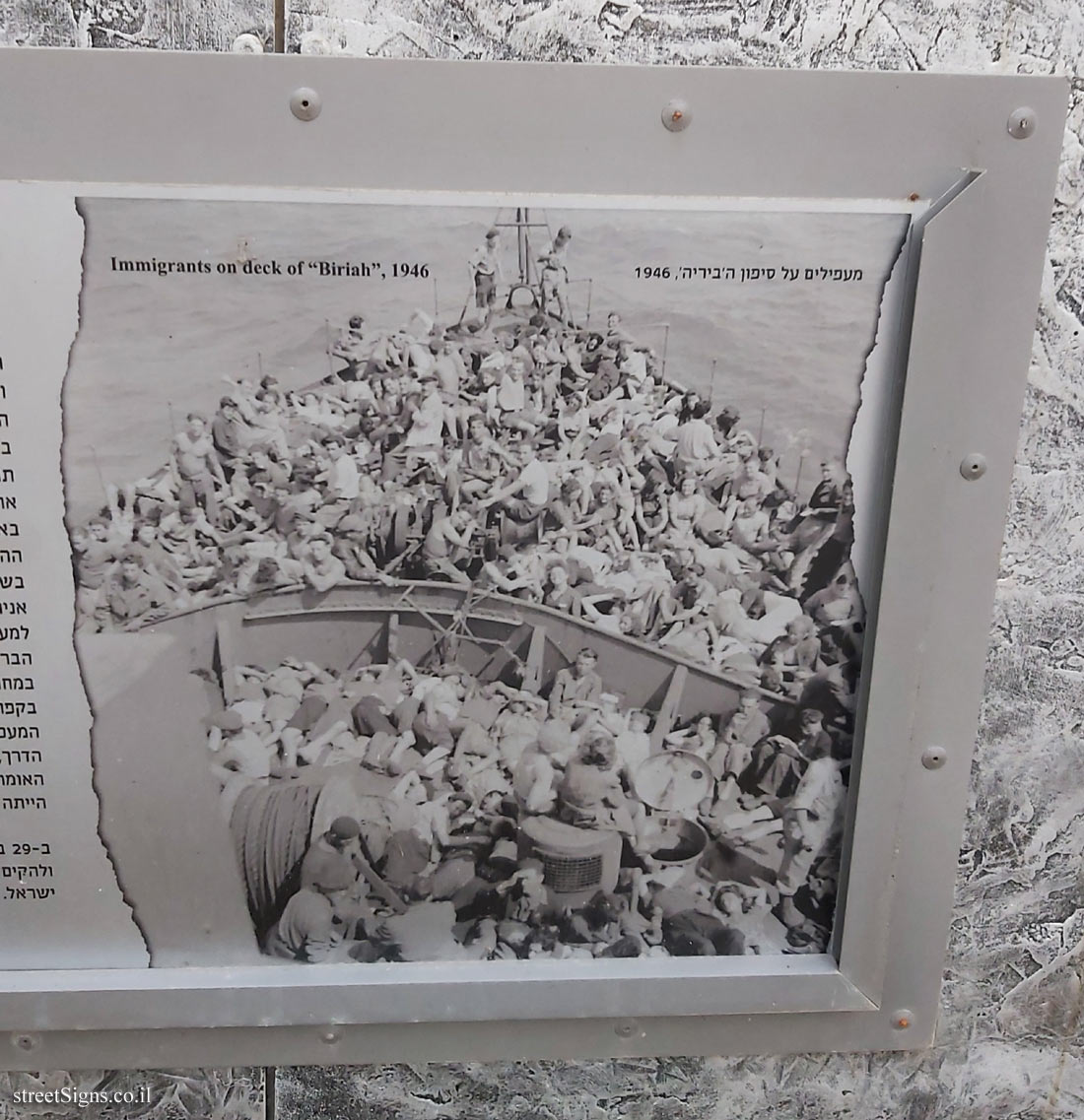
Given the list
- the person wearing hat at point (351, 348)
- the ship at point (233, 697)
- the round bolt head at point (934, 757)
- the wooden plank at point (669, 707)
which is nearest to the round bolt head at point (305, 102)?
the person wearing hat at point (351, 348)

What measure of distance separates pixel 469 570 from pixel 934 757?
1.27ft

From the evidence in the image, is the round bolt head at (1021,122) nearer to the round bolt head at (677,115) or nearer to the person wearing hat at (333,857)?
the round bolt head at (677,115)

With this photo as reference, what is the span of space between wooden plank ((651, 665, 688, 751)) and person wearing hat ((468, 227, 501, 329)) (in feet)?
0.96

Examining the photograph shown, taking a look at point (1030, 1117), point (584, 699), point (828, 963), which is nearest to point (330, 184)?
point (584, 699)

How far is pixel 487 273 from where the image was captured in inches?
22.2

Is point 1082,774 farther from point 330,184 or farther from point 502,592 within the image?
point 330,184

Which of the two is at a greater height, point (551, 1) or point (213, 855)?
point (551, 1)

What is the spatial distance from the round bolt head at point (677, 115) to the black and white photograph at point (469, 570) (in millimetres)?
54

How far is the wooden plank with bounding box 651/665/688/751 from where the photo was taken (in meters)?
0.63

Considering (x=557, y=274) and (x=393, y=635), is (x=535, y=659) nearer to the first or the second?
(x=393, y=635)

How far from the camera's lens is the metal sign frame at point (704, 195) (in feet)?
1.75

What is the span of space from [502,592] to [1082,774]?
19.4 inches

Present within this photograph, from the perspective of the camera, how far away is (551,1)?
0.55 meters

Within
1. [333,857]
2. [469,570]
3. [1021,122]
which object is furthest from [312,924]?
[1021,122]
